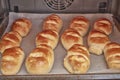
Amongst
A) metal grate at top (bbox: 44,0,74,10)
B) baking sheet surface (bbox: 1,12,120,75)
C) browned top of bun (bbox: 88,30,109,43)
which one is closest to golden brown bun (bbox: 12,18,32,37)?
baking sheet surface (bbox: 1,12,120,75)

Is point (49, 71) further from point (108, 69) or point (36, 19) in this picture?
point (36, 19)

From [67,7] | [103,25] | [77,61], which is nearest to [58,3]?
[67,7]

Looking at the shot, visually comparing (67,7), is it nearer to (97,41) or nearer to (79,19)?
(79,19)

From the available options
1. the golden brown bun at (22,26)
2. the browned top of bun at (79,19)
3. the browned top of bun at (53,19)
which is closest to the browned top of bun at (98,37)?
the browned top of bun at (79,19)

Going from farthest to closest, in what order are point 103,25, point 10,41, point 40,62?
point 103,25 < point 10,41 < point 40,62

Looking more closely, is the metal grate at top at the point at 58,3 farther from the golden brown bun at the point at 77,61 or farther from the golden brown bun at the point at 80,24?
the golden brown bun at the point at 77,61

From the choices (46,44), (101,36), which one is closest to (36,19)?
(46,44)
